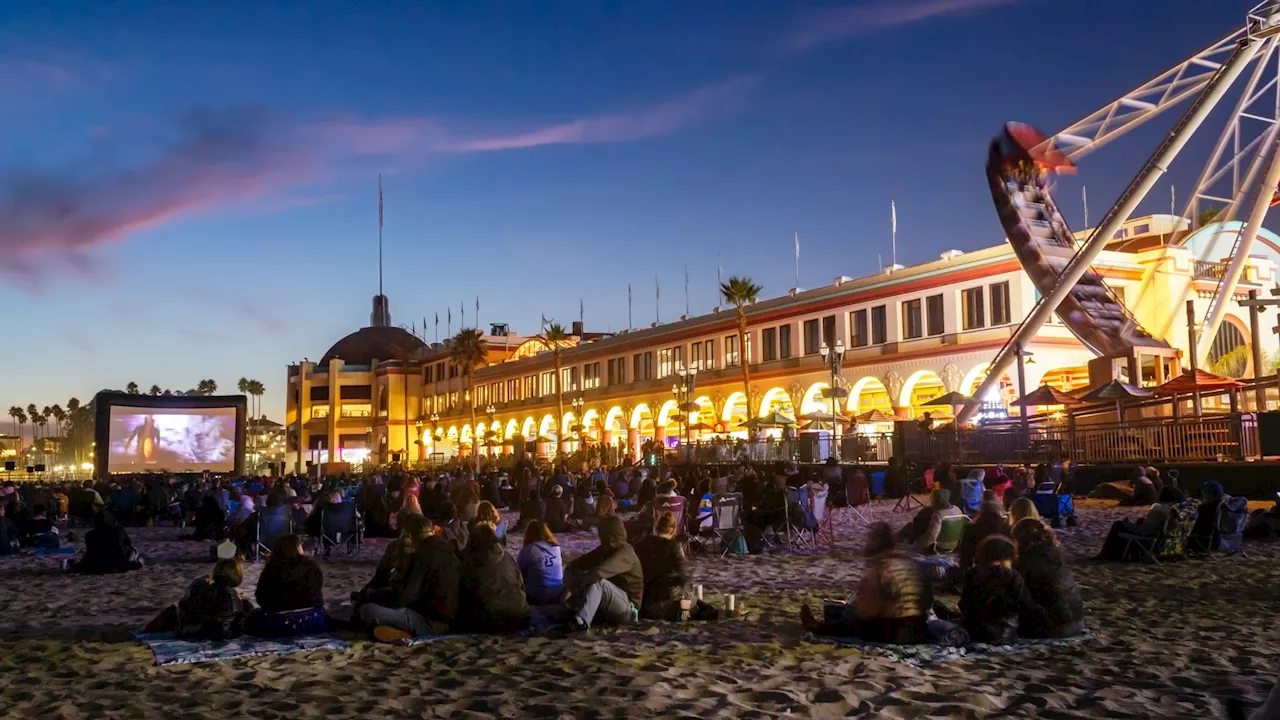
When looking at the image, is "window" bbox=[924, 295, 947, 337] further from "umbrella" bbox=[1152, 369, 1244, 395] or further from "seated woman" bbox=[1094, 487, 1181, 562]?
"seated woman" bbox=[1094, 487, 1181, 562]

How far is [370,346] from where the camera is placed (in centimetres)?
12375

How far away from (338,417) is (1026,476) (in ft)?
313

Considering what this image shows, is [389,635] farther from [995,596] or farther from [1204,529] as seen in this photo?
[1204,529]

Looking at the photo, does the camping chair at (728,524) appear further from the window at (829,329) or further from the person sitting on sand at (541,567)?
the window at (829,329)

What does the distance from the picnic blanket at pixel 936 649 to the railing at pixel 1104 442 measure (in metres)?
17.0

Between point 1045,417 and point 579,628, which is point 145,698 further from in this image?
point 1045,417

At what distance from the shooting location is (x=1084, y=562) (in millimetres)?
14062

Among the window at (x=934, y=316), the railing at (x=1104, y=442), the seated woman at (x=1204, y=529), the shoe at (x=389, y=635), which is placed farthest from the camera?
the window at (x=934, y=316)

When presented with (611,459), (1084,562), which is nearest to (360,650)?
(1084,562)

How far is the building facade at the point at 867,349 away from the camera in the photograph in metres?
40.3

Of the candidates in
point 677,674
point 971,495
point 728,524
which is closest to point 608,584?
point 677,674

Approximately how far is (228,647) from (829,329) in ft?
137

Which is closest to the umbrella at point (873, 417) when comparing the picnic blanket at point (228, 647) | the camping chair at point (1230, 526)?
the camping chair at point (1230, 526)

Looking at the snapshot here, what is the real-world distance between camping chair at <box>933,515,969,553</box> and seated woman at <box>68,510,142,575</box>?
1145 cm
